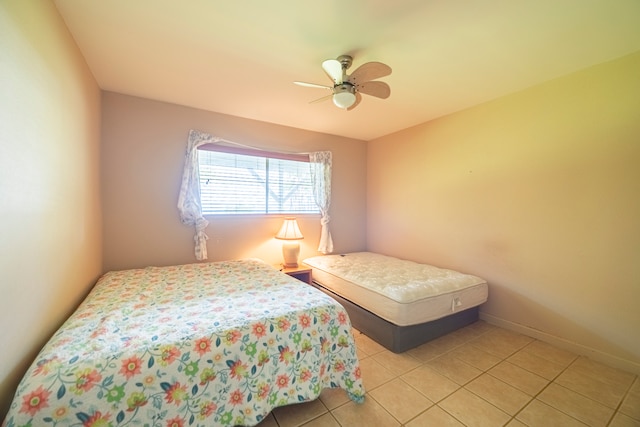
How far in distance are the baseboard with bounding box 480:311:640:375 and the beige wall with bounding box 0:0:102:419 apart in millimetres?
3523

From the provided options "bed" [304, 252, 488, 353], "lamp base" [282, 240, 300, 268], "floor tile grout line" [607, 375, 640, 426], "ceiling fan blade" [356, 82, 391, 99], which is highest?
"ceiling fan blade" [356, 82, 391, 99]

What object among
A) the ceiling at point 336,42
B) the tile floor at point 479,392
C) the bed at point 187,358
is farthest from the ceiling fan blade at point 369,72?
the tile floor at point 479,392

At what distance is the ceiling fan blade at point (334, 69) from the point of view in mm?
1623

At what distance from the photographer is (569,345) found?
2.12 meters

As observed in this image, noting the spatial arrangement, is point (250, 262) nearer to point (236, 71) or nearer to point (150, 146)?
point (150, 146)

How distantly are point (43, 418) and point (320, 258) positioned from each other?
272 centimetres

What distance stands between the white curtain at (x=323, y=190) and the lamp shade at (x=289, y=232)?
56 cm

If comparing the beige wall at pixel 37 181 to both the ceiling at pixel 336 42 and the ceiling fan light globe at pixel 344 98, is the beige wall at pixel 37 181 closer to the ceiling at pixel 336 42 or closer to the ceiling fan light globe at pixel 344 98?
the ceiling at pixel 336 42

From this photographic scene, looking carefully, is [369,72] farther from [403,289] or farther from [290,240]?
[290,240]

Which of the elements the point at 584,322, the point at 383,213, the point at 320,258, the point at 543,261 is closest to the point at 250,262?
the point at 320,258

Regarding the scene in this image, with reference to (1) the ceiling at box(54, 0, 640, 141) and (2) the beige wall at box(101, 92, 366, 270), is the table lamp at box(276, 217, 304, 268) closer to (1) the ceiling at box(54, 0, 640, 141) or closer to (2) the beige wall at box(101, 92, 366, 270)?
(2) the beige wall at box(101, 92, 366, 270)

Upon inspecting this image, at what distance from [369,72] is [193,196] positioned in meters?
2.19

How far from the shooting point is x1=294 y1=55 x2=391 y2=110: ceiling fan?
5.40 ft

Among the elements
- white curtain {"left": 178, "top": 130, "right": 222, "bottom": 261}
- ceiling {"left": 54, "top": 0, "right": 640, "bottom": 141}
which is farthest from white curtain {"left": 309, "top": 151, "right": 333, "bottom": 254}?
white curtain {"left": 178, "top": 130, "right": 222, "bottom": 261}
